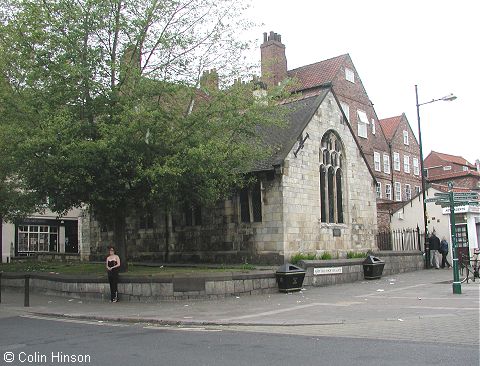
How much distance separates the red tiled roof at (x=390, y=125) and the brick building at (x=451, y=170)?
12.9 meters

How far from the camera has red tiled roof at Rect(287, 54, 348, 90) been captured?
4209 cm

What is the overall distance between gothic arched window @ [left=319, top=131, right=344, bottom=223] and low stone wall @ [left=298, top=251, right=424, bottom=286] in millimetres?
2791

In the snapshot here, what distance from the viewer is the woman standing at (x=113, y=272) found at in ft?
52.9

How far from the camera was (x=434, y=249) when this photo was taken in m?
28.0

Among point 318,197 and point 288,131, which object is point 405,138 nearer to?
point 318,197

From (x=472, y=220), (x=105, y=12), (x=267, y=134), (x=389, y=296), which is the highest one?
(x=105, y=12)

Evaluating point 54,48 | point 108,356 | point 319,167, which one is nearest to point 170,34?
point 54,48

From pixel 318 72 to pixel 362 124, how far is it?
239 inches

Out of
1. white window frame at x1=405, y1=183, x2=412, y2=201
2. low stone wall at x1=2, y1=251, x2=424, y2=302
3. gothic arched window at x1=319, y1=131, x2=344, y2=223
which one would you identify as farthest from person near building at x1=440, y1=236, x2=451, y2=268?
white window frame at x1=405, y1=183, x2=412, y2=201

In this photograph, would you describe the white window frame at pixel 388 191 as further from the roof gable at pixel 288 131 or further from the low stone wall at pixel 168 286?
the low stone wall at pixel 168 286

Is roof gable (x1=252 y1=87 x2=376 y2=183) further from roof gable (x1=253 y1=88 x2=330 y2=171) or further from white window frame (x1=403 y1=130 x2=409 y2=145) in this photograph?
white window frame (x1=403 y1=130 x2=409 y2=145)

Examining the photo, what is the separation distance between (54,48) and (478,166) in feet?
218

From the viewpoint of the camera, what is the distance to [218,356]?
8.02m

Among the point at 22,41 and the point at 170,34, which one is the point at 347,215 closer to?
the point at 170,34
